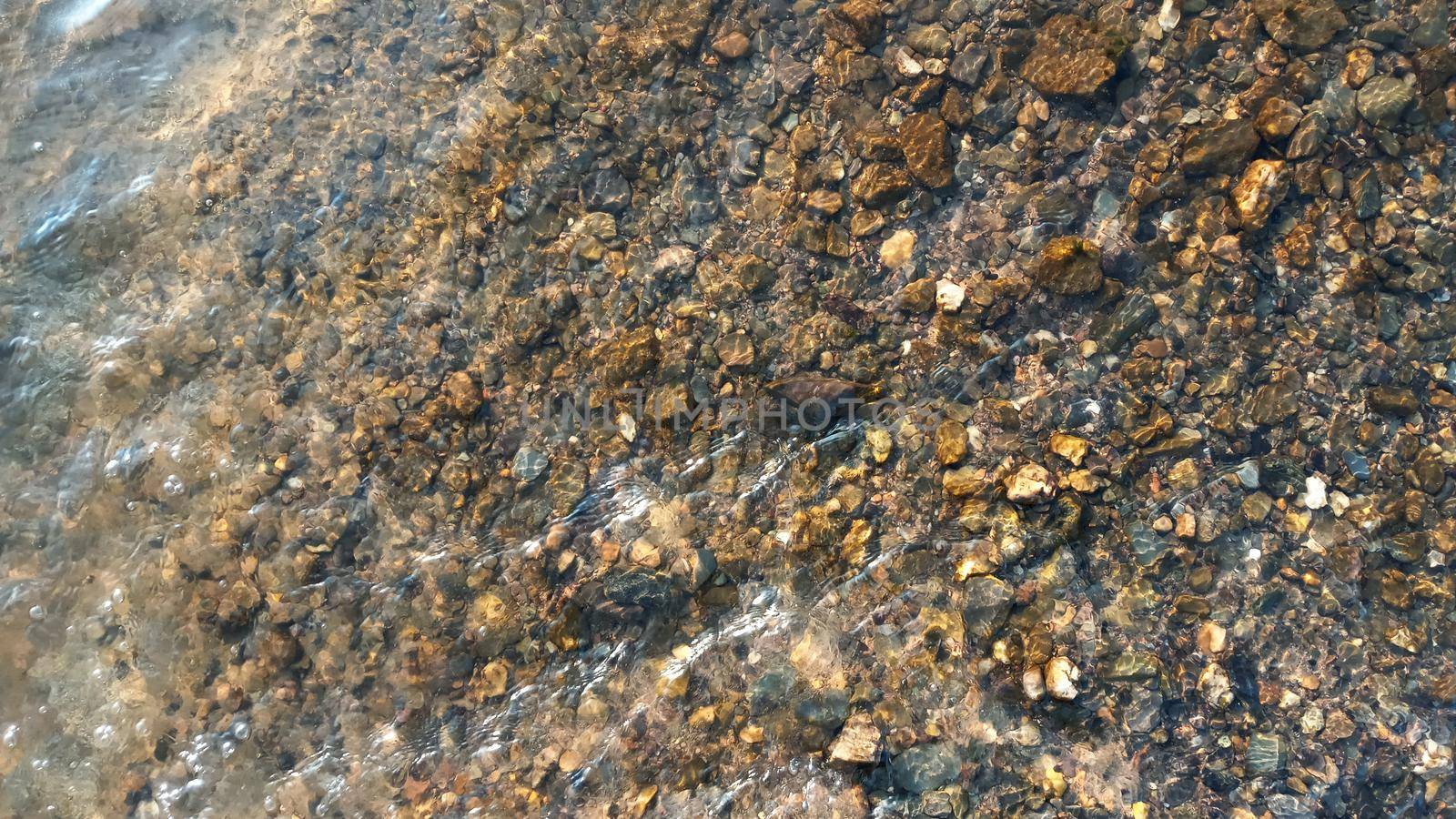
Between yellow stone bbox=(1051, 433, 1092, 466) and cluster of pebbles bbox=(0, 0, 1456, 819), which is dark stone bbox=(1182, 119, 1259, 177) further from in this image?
yellow stone bbox=(1051, 433, 1092, 466)

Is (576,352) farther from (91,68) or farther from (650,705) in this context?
(91,68)

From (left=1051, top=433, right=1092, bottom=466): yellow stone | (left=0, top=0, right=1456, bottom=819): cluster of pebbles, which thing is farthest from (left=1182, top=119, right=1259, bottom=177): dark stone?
(left=1051, top=433, right=1092, bottom=466): yellow stone

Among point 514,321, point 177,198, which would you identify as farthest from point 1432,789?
point 177,198

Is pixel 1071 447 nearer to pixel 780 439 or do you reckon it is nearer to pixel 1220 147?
pixel 780 439

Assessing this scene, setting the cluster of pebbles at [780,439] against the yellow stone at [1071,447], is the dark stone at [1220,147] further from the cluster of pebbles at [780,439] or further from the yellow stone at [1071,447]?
the yellow stone at [1071,447]

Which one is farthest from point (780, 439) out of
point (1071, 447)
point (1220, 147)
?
point (1220, 147)

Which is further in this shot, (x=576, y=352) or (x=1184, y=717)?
(x=576, y=352)

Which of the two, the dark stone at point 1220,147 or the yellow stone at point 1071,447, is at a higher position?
the dark stone at point 1220,147

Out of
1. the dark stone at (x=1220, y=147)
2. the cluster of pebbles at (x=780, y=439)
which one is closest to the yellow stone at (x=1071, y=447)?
the cluster of pebbles at (x=780, y=439)
